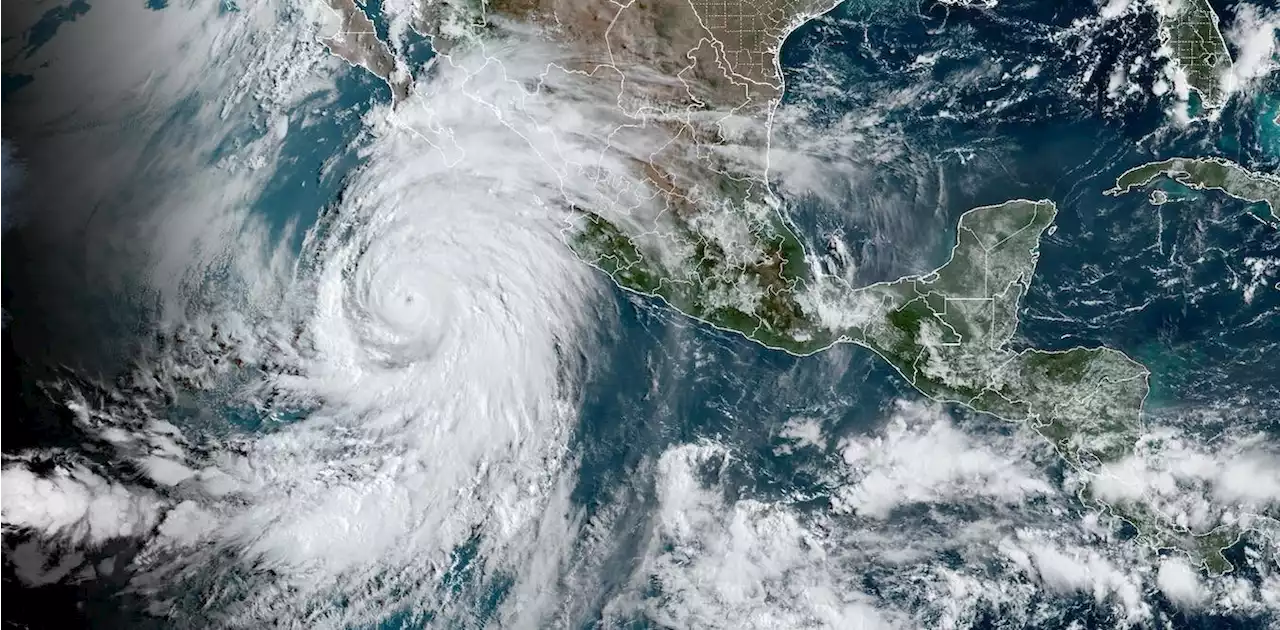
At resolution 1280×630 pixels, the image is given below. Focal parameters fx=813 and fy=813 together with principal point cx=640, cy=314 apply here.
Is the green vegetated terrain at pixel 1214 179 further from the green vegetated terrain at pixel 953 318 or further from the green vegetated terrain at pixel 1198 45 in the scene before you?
the green vegetated terrain at pixel 953 318

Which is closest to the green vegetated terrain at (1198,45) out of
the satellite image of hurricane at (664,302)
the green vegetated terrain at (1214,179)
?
the satellite image of hurricane at (664,302)

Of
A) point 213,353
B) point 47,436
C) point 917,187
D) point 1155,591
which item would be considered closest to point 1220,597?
point 1155,591

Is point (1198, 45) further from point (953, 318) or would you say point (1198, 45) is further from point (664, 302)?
A: point (664, 302)

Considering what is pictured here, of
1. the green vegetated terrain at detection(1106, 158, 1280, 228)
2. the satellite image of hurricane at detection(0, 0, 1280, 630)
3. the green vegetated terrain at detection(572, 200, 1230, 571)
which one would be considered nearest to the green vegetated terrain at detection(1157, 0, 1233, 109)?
the satellite image of hurricane at detection(0, 0, 1280, 630)

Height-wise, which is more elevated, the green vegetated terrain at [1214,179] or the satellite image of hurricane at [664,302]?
the green vegetated terrain at [1214,179]

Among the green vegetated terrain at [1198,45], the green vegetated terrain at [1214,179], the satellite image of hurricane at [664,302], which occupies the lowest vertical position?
the satellite image of hurricane at [664,302]

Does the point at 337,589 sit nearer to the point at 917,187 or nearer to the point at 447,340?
the point at 447,340

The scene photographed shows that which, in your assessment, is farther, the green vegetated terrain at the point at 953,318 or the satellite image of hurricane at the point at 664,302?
the green vegetated terrain at the point at 953,318
